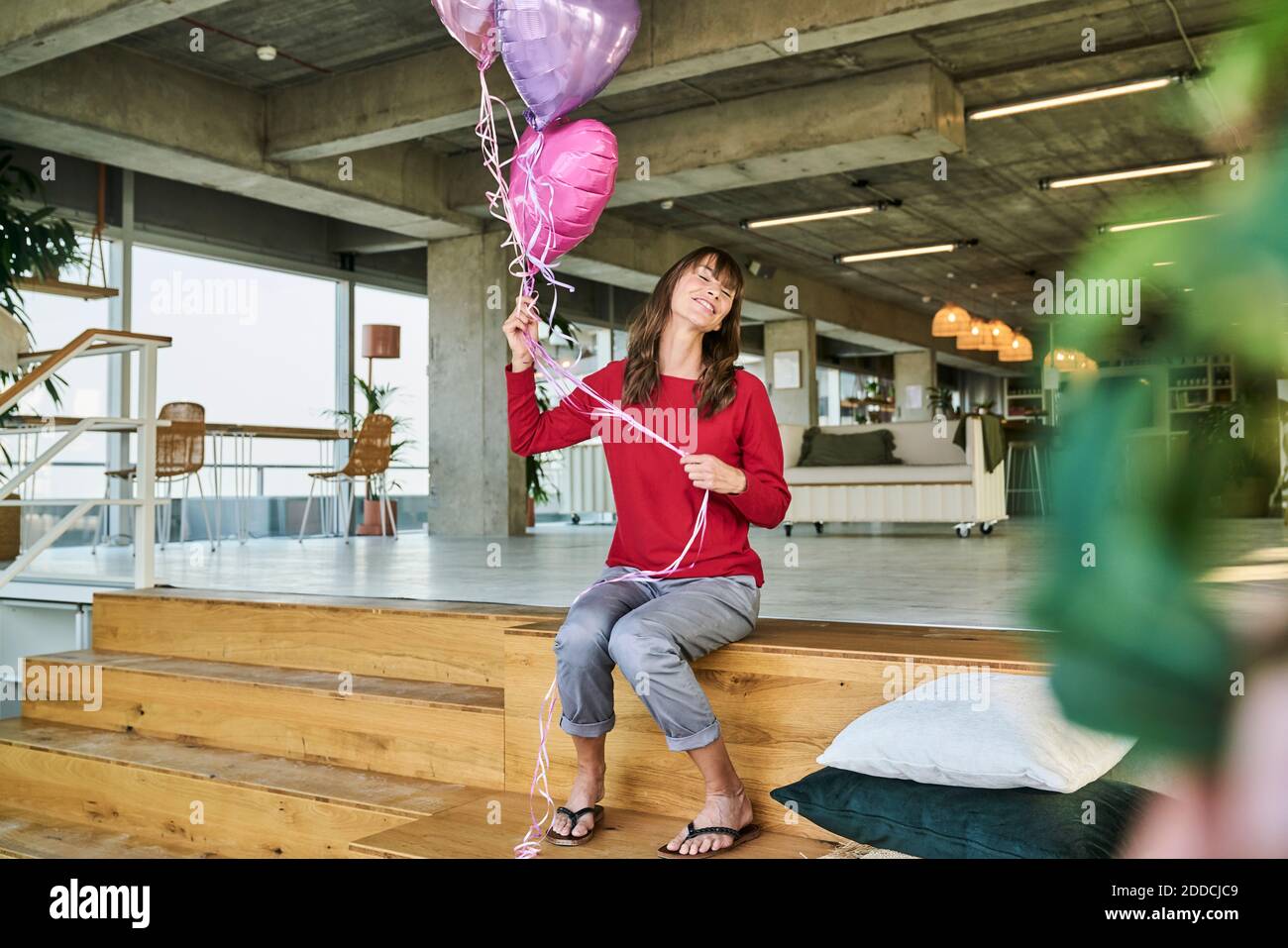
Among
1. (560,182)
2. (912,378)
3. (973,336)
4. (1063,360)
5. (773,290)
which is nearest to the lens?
(1063,360)

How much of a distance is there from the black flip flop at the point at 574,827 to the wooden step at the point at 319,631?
763mm

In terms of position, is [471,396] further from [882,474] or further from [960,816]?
[960,816]

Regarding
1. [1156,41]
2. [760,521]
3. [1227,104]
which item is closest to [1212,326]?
[1227,104]

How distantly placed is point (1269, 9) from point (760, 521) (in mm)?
1793

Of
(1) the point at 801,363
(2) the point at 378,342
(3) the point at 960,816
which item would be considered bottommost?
(3) the point at 960,816

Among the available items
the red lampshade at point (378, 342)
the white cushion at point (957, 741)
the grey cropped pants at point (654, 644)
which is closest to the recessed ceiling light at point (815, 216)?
the red lampshade at point (378, 342)

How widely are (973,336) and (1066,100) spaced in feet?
9.59

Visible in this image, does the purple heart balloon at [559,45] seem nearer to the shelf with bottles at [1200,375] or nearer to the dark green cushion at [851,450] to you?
the shelf with bottles at [1200,375]

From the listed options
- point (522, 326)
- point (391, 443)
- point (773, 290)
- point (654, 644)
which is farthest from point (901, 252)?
point (654, 644)

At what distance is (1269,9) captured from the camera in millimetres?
306

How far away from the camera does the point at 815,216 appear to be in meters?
9.46

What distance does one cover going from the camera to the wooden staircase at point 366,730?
2047mm

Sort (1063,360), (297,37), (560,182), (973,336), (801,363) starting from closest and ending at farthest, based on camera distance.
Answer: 1. (1063,360)
2. (560,182)
3. (297,37)
4. (973,336)
5. (801,363)
